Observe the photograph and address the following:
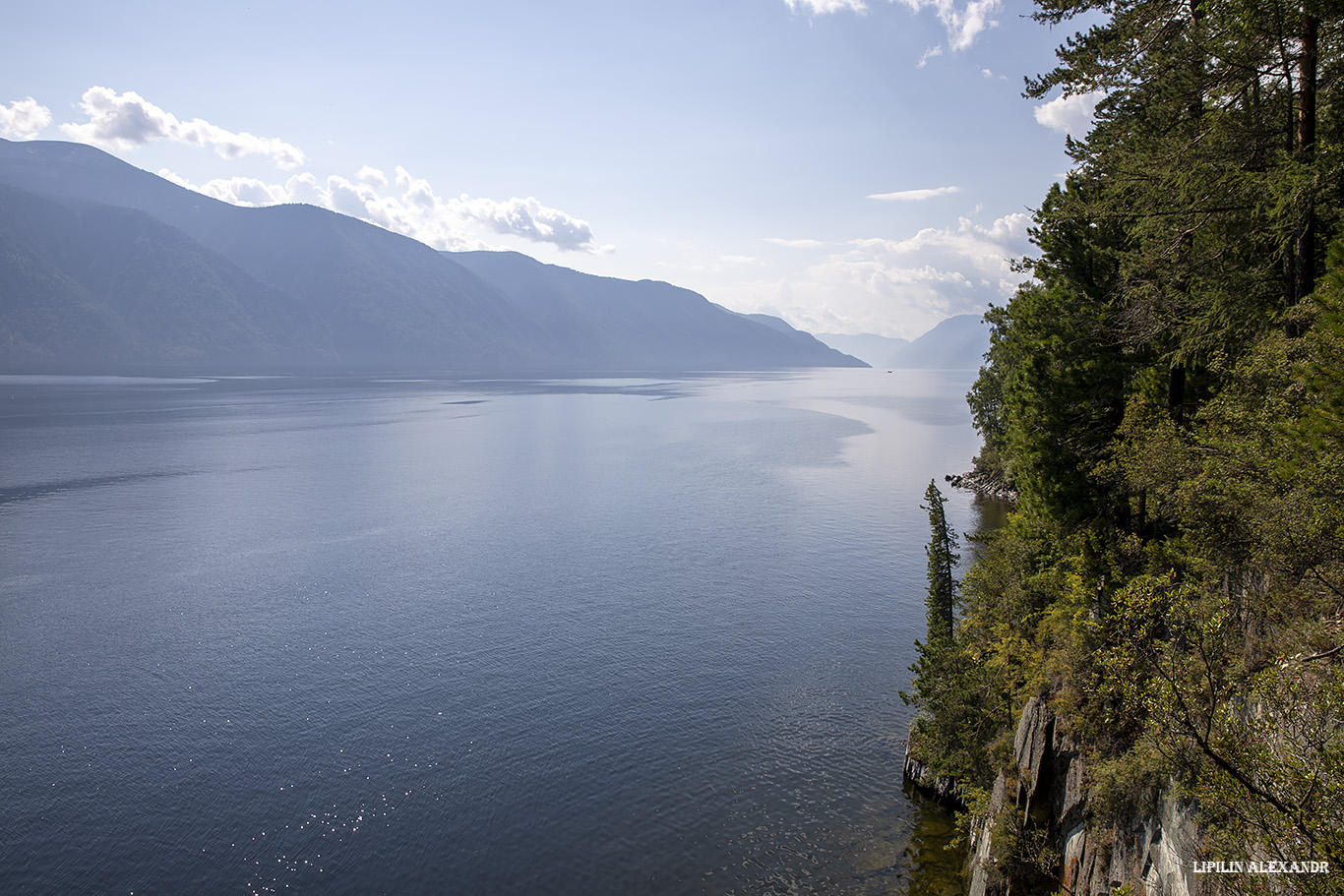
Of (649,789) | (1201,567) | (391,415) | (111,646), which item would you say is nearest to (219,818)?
(649,789)

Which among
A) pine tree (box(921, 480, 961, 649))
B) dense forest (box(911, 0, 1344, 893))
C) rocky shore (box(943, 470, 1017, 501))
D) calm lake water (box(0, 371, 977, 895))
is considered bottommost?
calm lake water (box(0, 371, 977, 895))

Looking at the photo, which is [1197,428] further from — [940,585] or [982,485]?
[982,485]

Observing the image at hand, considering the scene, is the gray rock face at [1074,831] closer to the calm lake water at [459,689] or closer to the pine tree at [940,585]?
the calm lake water at [459,689]

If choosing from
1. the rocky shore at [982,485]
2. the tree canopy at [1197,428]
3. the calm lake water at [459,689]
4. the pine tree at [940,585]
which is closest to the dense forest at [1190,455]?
the tree canopy at [1197,428]

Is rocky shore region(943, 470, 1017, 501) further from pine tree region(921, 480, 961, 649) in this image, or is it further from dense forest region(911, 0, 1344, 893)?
dense forest region(911, 0, 1344, 893)

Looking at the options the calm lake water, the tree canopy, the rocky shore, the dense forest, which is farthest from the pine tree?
the rocky shore

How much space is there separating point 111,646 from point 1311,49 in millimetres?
64931

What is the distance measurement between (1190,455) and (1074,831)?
1179cm

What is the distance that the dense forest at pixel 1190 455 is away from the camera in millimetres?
12883

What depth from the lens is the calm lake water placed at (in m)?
31.6

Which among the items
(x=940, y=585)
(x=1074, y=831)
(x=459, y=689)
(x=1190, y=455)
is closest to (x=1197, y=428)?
(x=1190, y=455)

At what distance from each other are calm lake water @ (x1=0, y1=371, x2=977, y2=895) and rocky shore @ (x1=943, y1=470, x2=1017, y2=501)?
9.73ft

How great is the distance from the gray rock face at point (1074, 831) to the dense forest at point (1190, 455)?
2.15 ft

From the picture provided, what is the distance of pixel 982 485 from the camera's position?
93938mm
